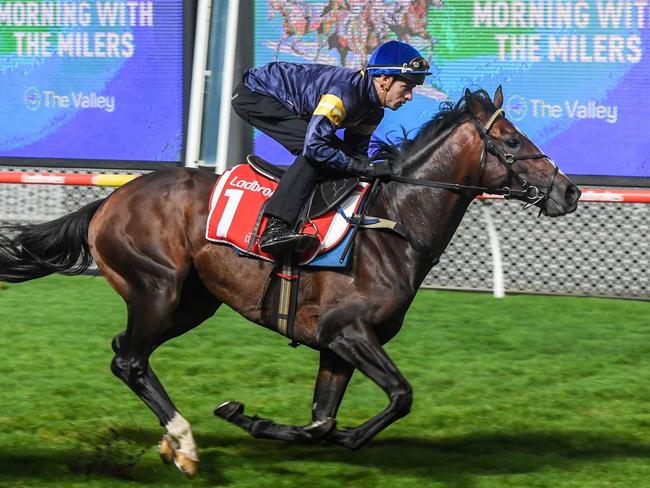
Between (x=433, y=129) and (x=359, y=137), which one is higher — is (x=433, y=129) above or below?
above

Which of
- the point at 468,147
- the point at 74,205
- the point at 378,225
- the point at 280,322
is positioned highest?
the point at 468,147

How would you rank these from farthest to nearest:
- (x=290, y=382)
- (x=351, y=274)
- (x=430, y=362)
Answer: (x=430, y=362) < (x=290, y=382) < (x=351, y=274)

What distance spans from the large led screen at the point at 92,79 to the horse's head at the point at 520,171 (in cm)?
520

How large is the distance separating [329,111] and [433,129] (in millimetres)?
487

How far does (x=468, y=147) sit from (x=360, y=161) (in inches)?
17.7

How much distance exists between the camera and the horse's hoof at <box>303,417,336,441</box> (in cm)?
466

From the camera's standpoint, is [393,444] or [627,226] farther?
[627,226]

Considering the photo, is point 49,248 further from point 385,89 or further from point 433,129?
point 433,129

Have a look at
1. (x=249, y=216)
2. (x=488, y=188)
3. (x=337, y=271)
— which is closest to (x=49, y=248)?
(x=249, y=216)

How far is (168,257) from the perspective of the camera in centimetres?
498

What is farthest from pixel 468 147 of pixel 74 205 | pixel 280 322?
pixel 74 205

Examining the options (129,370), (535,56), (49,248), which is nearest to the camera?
(129,370)

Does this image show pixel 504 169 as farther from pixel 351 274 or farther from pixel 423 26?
pixel 423 26

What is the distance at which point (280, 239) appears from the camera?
465 centimetres
